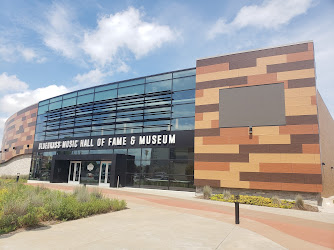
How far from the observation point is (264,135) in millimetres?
18500

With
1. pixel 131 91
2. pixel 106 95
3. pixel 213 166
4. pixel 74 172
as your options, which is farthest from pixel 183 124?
pixel 74 172

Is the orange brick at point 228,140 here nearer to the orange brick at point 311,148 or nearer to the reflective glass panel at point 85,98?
the orange brick at point 311,148

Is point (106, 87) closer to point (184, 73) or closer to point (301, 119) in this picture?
point (184, 73)

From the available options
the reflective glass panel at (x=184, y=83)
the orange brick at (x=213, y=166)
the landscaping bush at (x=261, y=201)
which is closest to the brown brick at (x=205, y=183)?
the orange brick at (x=213, y=166)

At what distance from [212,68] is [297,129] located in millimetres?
8705

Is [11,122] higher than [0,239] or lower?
higher

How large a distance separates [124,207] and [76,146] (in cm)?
2127

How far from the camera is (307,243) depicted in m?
7.41

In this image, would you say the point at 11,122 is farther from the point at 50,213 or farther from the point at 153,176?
the point at 50,213

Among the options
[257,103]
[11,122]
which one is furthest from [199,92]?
[11,122]

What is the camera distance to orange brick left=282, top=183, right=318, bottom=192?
16453mm

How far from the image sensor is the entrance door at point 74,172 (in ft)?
100

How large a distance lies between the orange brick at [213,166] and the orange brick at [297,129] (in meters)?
4.85

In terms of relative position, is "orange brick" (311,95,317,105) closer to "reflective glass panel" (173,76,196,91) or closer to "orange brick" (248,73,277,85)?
"orange brick" (248,73,277,85)
